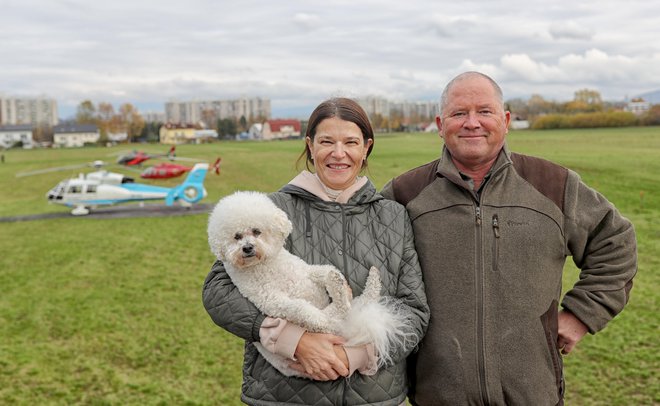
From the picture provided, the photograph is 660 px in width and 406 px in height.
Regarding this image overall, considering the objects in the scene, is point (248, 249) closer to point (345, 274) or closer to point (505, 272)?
point (345, 274)

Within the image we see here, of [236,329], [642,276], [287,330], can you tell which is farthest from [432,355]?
[642,276]

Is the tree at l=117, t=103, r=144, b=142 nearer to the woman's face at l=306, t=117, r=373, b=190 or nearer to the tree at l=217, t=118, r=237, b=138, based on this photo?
the tree at l=217, t=118, r=237, b=138

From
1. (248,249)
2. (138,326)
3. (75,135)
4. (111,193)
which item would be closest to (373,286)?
(248,249)

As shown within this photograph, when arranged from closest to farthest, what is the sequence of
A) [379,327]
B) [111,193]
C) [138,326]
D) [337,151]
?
[379,327], [337,151], [138,326], [111,193]

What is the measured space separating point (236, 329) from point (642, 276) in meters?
9.98

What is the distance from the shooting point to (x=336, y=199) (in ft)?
7.92

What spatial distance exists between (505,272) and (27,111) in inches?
7849

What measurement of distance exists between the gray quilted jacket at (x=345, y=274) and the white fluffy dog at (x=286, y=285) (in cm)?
6

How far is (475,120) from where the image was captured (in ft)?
8.21

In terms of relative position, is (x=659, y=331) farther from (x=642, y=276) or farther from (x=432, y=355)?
(x=432, y=355)

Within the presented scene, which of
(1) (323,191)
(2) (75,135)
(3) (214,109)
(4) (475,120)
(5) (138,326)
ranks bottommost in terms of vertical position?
(5) (138,326)

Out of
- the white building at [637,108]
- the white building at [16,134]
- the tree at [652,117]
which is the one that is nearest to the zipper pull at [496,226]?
the tree at [652,117]

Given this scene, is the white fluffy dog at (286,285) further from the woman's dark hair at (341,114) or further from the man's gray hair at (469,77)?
the man's gray hair at (469,77)

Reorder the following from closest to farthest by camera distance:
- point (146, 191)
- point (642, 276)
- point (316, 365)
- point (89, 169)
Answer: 1. point (316, 365)
2. point (642, 276)
3. point (146, 191)
4. point (89, 169)
